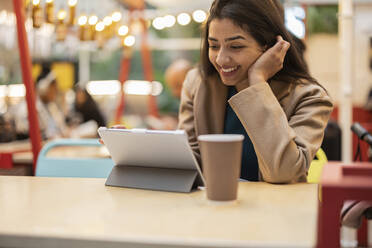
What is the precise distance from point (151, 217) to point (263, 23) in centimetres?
96

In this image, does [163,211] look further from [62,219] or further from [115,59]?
[115,59]

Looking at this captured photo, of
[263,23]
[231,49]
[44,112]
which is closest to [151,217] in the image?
[231,49]

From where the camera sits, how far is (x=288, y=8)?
7395 mm

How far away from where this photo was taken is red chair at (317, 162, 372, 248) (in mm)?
808

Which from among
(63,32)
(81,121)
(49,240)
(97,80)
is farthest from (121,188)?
(97,80)

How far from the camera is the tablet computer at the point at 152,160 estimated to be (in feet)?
3.83

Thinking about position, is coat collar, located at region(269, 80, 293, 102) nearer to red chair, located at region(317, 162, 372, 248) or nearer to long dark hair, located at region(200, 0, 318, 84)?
long dark hair, located at region(200, 0, 318, 84)

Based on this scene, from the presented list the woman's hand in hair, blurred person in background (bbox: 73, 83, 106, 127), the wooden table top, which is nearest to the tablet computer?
the wooden table top

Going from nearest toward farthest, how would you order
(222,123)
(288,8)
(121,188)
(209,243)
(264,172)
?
(209,243) → (121,188) → (264,172) → (222,123) → (288,8)

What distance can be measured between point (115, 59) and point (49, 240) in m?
10.7

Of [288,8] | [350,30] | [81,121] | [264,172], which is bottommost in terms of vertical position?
[81,121]

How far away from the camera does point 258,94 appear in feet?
4.55

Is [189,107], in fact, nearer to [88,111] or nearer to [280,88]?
[280,88]

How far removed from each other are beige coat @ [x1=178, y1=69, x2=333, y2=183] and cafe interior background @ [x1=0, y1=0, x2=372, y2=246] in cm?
235
